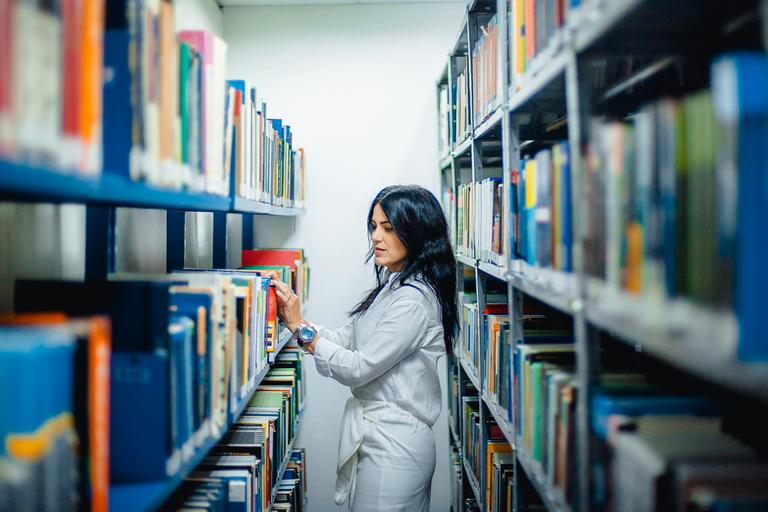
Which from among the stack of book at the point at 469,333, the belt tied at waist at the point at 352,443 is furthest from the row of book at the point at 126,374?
the stack of book at the point at 469,333

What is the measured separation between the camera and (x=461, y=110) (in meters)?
2.26

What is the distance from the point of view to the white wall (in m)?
3.04

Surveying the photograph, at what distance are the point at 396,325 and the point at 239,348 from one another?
0.61 m

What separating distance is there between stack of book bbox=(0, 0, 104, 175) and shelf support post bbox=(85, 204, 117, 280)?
1.79 feet

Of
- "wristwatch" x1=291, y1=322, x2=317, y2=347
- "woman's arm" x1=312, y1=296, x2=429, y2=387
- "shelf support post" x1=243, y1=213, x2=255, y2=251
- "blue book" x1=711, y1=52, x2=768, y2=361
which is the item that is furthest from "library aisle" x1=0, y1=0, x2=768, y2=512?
"shelf support post" x1=243, y1=213, x2=255, y2=251

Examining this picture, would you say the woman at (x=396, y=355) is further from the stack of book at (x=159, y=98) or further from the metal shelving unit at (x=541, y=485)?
the stack of book at (x=159, y=98)

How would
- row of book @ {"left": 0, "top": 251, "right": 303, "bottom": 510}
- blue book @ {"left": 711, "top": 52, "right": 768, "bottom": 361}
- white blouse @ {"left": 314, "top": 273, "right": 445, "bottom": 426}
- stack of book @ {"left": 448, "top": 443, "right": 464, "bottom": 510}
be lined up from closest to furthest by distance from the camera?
blue book @ {"left": 711, "top": 52, "right": 768, "bottom": 361}
row of book @ {"left": 0, "top": 251, "right": 303, "bottom": 510}
white blouse @ {"left": 314, "top": 273, "right": 445, "bottom": 426}
stack of book @ {"left": 448, "top": 443, "right": 464, "bottom": 510}

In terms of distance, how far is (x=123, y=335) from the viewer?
0.82 meters

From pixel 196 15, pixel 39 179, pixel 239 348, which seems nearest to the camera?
pixel 39 179

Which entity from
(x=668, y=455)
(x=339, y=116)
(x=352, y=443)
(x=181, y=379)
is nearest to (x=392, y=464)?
(x=352, y=443)

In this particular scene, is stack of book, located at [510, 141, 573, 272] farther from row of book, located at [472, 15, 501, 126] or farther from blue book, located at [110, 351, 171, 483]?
blue book, located at [110, 351, 171, 483]

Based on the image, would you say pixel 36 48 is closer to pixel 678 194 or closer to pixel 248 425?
pixel 678 194

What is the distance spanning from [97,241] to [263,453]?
2.90ft

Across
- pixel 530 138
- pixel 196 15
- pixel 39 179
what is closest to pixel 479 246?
pixel 530 138
